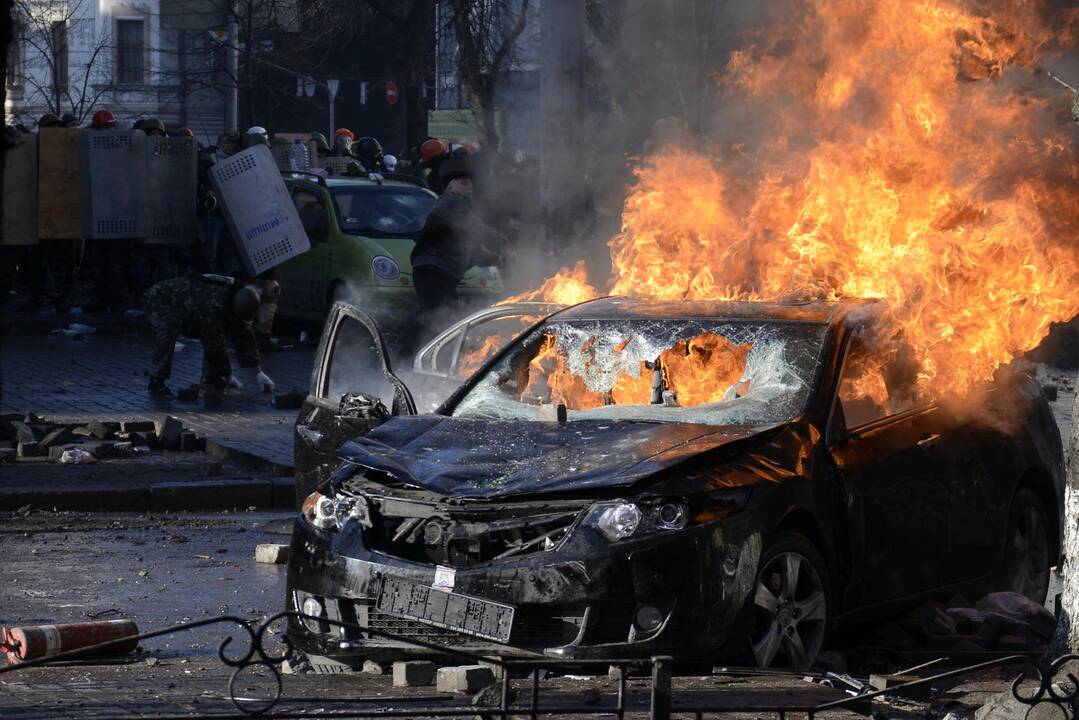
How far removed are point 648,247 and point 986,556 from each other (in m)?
2.38

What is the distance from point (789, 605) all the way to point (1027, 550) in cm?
214

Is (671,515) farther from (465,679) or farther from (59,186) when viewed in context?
(59,186)

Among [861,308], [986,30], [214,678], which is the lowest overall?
[214,678]

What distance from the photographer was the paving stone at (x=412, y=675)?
596 cm

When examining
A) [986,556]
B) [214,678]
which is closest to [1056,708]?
[986,556]

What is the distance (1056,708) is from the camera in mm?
5184

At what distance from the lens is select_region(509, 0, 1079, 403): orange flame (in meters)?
7.41

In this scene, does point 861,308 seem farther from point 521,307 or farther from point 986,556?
point 521,307

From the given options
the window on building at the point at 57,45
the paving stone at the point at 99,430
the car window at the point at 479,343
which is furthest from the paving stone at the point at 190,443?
the window on building at the point at 57,45

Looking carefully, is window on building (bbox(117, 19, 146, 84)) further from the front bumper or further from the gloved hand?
the front bumper

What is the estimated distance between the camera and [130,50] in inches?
2408

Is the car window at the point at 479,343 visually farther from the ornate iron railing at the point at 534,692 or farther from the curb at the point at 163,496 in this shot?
the ornate iron railing at the point at 534,692

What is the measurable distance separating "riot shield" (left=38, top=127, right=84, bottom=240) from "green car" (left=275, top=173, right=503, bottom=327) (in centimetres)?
307

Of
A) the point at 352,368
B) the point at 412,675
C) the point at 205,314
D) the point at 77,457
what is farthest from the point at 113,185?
the point at 412,675
